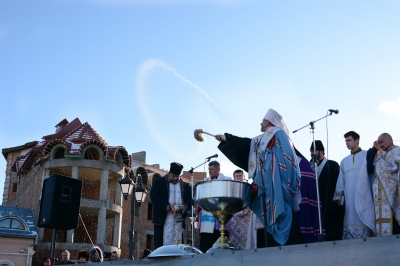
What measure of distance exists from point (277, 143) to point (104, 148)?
3026 centimetres

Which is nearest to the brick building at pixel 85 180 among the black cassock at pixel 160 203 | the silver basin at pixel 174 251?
the black cassock at pixel 160 203

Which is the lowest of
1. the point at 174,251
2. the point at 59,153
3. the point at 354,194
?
the point at 174,251

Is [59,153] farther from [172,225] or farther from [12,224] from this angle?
[172,225]

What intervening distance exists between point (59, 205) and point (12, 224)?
24.9 meters

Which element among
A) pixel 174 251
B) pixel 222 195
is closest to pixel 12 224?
pixel 174 251

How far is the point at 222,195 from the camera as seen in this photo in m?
5.63

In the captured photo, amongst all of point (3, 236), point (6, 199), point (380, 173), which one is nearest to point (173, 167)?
point (380, 173)

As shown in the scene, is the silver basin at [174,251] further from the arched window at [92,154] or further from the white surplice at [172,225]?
the arched window at [92,154]

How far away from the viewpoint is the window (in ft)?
104

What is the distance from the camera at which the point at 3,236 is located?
30.4 meters

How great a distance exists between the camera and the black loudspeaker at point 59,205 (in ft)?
30.0

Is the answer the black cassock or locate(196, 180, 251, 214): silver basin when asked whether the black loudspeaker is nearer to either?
the black cassock

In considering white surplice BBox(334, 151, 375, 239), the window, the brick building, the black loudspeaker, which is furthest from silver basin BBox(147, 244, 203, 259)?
the window

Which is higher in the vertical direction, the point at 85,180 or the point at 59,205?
the point at 85,180
